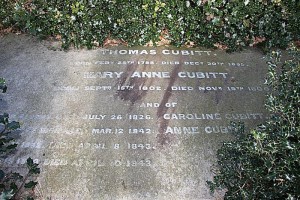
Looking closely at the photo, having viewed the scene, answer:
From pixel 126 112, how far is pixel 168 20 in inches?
65.4

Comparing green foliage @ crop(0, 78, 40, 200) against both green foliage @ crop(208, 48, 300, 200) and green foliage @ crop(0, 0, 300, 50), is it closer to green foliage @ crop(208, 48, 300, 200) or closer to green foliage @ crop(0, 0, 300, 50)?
green foliage @ crop(208, 48, 300, 200)

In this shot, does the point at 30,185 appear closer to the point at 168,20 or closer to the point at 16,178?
the point at 16,178

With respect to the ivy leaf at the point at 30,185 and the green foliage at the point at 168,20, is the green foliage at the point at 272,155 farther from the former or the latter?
the green foliage at the point at 168,20

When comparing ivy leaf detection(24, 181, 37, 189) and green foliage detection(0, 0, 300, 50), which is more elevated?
green foliage detection(0, 0, 300, 50)

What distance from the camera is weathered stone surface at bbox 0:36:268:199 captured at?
3.17 meters

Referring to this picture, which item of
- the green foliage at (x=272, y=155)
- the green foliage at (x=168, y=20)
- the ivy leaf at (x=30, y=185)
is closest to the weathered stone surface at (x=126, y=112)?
the ivy leaf at (x=30, y=185)

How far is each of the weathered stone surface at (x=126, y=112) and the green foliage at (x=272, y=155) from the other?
24.0 inches

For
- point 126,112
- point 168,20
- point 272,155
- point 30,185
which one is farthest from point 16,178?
point 168,20

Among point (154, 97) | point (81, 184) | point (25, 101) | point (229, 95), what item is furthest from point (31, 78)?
point (229, 95)

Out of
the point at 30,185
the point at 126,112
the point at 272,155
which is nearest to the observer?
the point at 272,155

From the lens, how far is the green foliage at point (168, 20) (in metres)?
4.79

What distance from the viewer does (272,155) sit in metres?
2.29

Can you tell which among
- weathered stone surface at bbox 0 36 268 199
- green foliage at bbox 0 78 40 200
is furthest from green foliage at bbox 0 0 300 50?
green foliage at bbox 0 78 40 200

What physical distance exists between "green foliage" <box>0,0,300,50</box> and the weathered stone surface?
0.22m
